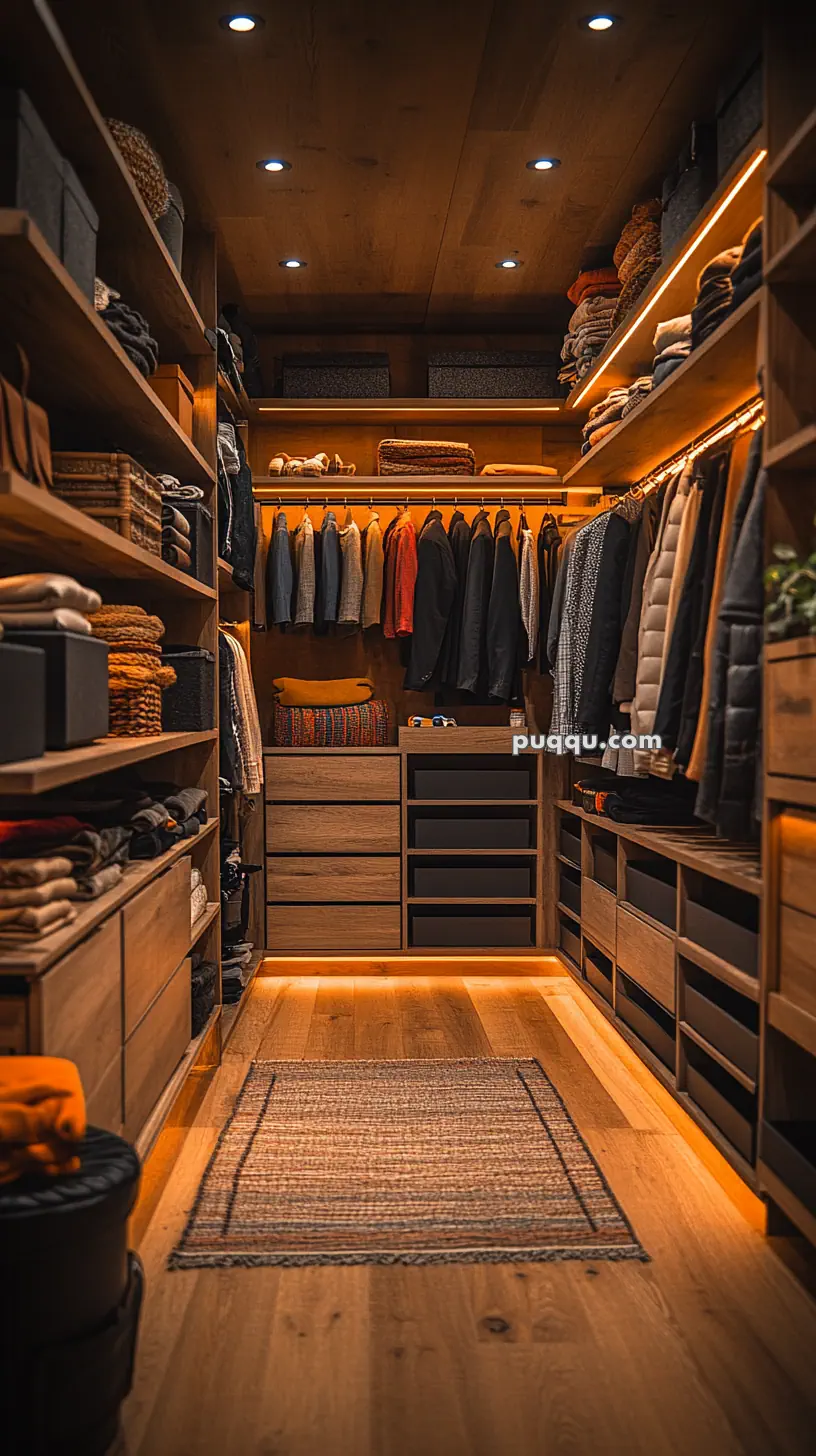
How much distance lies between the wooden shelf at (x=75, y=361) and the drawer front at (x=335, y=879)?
A: 1958 mm

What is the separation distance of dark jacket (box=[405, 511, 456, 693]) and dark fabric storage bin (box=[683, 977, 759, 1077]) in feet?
7.62

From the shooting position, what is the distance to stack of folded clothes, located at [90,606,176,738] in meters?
2.70

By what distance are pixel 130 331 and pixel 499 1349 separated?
211 cm

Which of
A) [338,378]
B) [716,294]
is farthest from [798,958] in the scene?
[338,378]

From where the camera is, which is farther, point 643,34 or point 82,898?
point 643,34

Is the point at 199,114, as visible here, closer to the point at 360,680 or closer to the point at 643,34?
the point at 643,34

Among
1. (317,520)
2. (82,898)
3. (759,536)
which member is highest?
(317,520)

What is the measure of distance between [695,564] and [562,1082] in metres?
1.54

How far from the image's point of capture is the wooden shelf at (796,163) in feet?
7.05

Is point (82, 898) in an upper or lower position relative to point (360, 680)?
lower

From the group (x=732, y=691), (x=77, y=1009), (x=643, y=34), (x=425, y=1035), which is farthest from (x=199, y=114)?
(x=425, y=1035)

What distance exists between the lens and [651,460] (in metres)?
4.39

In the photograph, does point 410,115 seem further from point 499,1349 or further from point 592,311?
point 499,1349

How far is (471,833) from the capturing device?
16.2 feet
